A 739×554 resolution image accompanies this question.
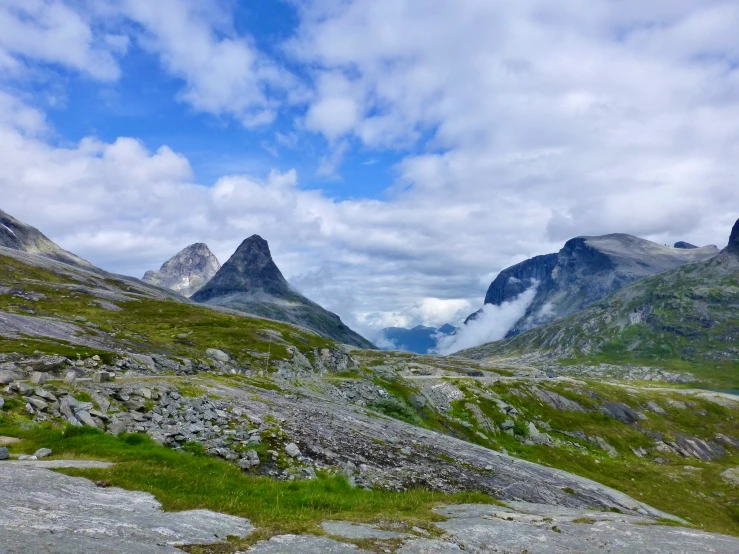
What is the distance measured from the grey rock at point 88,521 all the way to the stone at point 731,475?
117651 millimetres

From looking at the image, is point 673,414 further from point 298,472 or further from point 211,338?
point 298,472

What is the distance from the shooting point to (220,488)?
18.4m

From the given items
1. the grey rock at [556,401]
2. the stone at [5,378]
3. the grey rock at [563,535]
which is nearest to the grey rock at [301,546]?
the grey rock at [563,535]

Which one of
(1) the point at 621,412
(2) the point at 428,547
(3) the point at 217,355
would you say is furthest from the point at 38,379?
(1) the point at 621,412

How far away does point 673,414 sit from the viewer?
15400 cm

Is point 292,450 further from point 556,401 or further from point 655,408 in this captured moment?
point 655,408

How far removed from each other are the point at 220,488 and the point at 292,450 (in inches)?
597

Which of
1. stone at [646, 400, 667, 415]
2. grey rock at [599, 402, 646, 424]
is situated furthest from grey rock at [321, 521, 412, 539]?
stone at [646, 400, 667, 415]

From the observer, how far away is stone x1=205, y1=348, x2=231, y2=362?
8580 centimetres

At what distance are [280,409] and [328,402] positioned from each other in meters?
14.1

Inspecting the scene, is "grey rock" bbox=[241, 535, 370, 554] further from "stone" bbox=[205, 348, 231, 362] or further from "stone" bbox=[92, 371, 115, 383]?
"stone" bbox=[205, 348, 231, 362]

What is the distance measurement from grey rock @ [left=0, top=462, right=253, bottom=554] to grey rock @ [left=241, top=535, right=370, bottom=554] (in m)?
1.04

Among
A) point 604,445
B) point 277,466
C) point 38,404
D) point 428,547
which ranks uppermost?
point 428,547

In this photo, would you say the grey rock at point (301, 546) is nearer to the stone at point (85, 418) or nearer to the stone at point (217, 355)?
the stone at point (85, 418)
